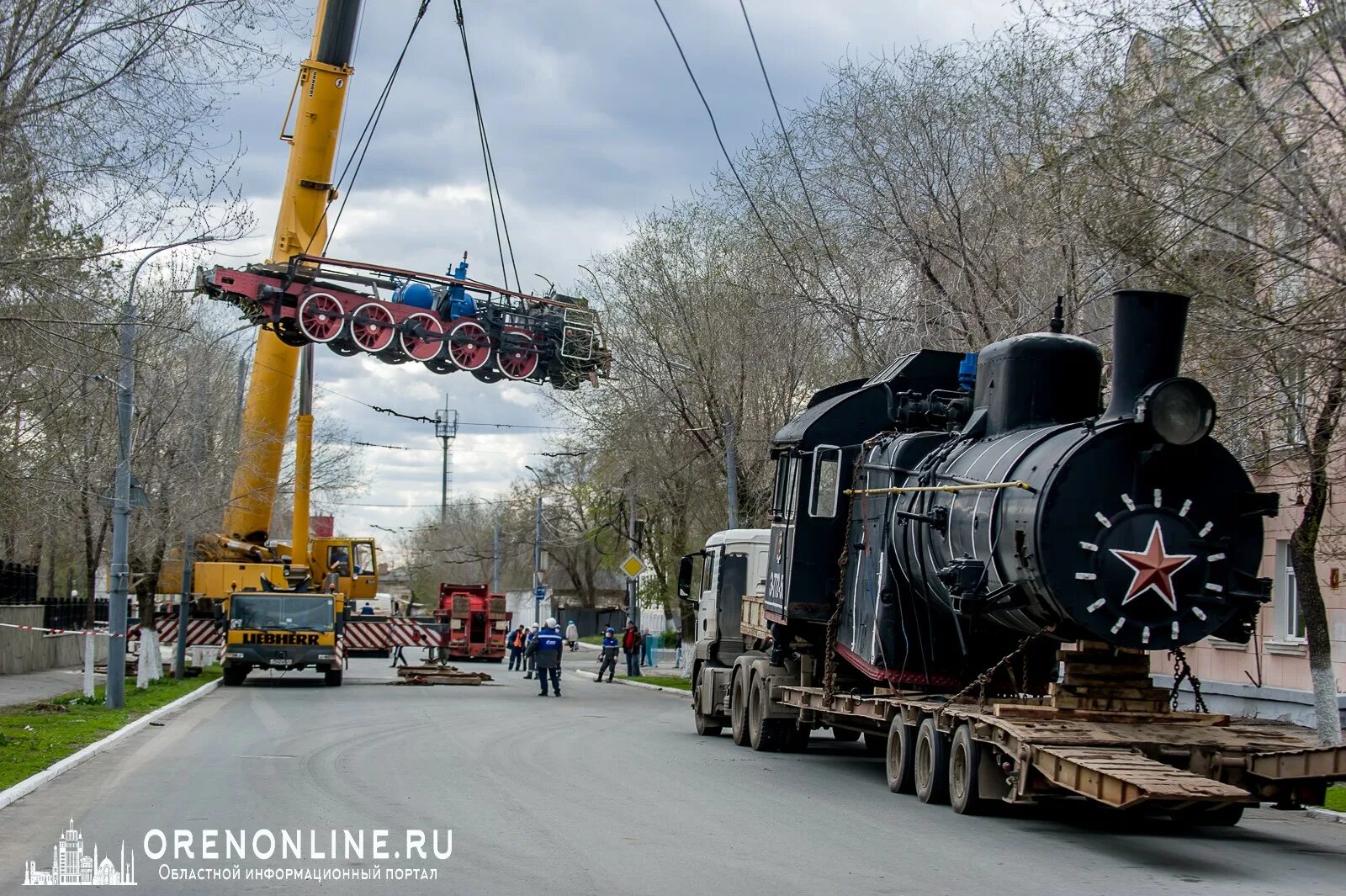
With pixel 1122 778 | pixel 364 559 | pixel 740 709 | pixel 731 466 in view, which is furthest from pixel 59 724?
pixel 364 559

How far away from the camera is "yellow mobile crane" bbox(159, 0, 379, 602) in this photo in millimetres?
24922

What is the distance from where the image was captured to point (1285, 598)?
20.3m

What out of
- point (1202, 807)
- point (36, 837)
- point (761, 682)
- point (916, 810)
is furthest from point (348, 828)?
point (761, 682)

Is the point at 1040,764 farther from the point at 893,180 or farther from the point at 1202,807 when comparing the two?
the point at 893,180

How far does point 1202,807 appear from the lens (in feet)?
36.4

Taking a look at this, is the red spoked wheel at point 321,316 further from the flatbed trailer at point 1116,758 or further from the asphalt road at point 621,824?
the flatbed trailer at point 1116,758

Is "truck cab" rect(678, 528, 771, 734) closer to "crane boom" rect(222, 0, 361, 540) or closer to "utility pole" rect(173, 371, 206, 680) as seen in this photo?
"crane boom" rect(222, 0, 361, 540)

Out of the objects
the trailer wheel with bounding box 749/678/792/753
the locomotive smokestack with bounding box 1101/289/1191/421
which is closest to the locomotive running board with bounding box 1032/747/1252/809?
the locomotive smokestack with bounding box 1101/289/1191/421

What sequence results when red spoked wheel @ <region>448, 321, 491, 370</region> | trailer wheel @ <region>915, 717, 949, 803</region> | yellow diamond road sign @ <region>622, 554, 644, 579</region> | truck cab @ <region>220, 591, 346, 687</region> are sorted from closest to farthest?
trailer wheel @ <region>915, 717, 949, 803</region> → red spoked wheel @ <region>448, 321, 491, 370</region> → truck cab @ <region>220, 591, 346, 687</region> → yellow diamond road sign @ <region>622, 554, 644, 579</region>

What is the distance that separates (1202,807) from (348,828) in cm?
647

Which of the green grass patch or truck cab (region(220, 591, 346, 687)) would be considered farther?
the green grass patch

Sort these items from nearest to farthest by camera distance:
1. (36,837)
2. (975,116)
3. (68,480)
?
(36,837) < (975,116) < (68,480)

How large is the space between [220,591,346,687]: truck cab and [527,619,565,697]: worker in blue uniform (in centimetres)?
440

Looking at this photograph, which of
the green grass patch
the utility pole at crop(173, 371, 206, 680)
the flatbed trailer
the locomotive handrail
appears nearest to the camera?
the flatbed trailer
